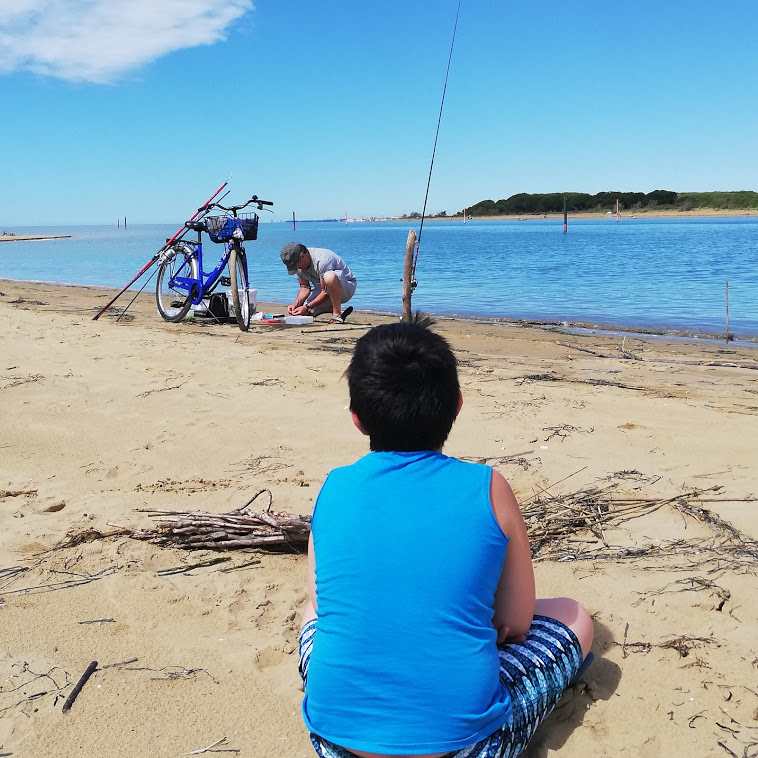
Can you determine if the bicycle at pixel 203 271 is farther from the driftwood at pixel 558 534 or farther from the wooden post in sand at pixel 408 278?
the driftwood at pixel 558 534

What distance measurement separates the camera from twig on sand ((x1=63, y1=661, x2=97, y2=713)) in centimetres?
188

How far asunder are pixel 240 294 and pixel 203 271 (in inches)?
38.4

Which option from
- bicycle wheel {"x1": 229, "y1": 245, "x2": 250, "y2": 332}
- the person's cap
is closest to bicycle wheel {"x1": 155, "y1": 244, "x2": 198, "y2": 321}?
bicycle wheel {"x1": 229, "y1": 245, "x2": 250, "y2": 332}

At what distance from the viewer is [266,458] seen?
144 inches

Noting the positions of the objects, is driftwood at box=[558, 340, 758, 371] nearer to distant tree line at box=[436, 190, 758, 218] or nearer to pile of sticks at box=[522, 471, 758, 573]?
pile of sticks at box=[522, 471, 758, 573]

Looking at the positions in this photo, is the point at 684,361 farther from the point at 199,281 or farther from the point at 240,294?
the point at 199,281

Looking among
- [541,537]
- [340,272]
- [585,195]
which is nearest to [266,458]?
[541,537]

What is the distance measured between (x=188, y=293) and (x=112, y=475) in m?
6.02

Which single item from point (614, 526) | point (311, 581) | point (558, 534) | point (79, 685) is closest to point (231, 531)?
point (79, 685)

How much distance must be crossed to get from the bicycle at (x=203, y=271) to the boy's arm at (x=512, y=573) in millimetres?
7133

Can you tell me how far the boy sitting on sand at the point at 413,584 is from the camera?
1381 millimetres

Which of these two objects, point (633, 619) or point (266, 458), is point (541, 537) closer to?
point (633, 619)

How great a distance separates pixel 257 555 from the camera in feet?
8.83

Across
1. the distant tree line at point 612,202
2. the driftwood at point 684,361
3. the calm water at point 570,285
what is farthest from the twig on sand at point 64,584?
the distant tree line at point 612,202
